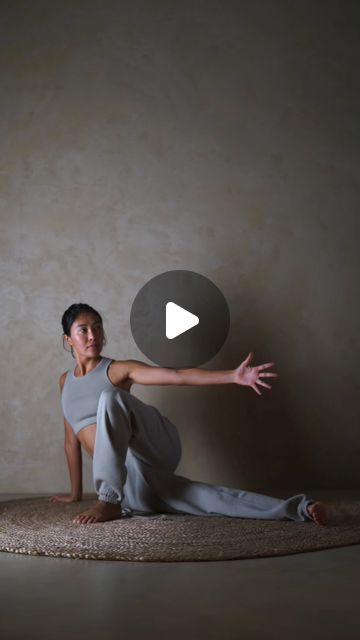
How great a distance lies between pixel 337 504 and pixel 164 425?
73 cm

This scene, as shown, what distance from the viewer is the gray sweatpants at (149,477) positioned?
251 centimetres

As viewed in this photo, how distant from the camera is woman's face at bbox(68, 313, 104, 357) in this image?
9.64ft

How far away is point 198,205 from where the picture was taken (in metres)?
3.54

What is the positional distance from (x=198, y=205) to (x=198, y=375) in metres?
1.17

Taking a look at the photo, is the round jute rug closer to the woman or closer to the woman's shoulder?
the woman

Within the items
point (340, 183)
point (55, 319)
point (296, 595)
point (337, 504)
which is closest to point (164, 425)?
point (337, 504)

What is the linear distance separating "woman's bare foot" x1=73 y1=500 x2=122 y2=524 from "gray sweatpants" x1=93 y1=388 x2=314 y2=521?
0.08ft

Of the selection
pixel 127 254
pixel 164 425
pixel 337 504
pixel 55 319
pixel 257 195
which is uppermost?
pixel 257 195

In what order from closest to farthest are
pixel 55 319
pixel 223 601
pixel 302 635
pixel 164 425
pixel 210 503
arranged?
1. pixel 302 635
2. pixel 223 601
3. pixel 210 503
4. pixel 164 425
5. pixel 55 319

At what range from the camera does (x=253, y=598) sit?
1578 mm

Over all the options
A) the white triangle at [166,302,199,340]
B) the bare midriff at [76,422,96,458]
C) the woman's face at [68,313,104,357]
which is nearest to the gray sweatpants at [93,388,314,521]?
the bare midriff at [76,422,96,458]

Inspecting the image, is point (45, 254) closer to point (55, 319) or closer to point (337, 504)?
point (55, 319)

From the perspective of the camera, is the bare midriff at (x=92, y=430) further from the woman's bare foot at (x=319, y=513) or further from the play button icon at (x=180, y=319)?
the woman's bare foot at (x=319, y=513)

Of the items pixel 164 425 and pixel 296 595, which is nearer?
pixel 296 595
